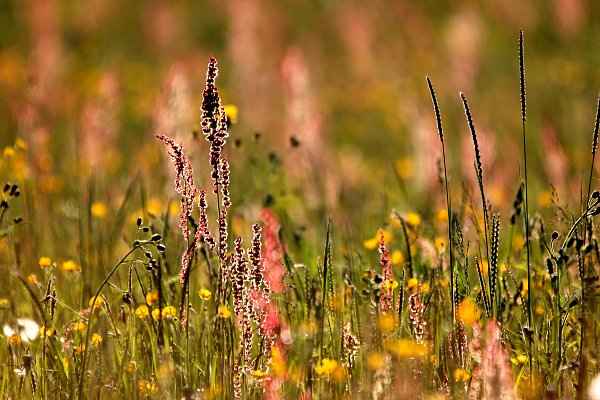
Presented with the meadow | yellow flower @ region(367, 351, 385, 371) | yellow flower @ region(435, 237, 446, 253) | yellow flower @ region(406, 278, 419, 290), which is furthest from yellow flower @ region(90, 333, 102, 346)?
yellow flower @ region(435, 237, 446, 253)

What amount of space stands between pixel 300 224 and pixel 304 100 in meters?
0.65

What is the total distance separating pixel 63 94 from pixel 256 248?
5.72 metres

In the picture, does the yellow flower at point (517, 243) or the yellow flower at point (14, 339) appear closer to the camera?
the yellow flower at point (14, 339)

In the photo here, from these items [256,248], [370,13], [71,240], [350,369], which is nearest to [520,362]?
[350,369]

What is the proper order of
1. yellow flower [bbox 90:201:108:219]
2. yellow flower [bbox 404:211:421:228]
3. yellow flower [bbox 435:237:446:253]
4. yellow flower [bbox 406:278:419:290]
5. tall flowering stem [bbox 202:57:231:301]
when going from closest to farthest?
tall flowering stem [bbox 202:57:231:301], yellow flower [bbox 406:278:419:290], yellow flower [bbox 435:237:446:253], yellow flower [bbox 404:211:421:228], yellow flower [bbox 90:201:108:219]

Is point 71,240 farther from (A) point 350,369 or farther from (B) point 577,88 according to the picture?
(B) point 577,88

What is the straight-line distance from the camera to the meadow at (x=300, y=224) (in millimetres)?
2184

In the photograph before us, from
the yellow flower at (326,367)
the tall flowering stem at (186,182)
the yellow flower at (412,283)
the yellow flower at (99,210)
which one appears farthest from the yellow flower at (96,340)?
the yellow flower at (99,210)

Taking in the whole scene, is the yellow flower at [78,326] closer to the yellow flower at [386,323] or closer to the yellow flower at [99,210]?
the yellow flower at [386,323]

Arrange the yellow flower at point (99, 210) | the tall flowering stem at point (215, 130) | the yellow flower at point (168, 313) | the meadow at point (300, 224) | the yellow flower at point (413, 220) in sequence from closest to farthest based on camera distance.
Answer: the tall flowering stem at point (215, 130) < the meadow at point (300, 224) < the yellow flower at point (168, 313) < the yellow flower at point (413, 220) < the yellow flower at point (99, 210)

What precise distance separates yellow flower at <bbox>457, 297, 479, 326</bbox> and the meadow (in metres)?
0.01

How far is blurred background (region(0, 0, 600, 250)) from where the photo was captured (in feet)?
13.8

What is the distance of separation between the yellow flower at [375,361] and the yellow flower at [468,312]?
0.72 ft

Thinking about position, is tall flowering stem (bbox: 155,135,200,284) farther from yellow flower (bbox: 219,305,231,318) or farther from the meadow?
yellow flower (bbox: 219,305,231,318)
